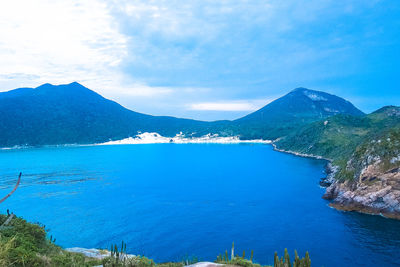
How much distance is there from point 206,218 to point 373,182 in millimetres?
37156

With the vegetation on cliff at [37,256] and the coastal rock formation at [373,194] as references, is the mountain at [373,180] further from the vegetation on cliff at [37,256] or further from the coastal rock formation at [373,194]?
the vegetation on cliff at [37,256]

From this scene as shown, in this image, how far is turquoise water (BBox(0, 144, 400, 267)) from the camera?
3822cm

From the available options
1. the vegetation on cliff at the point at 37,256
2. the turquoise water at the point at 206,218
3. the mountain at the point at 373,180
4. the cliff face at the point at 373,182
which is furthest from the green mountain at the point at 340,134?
the vegetation on cliff at the point at 37,256

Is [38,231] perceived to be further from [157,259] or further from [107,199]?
[107,199]

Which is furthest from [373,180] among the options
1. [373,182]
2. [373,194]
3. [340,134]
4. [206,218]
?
[340,134]

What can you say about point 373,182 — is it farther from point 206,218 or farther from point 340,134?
point 340,134

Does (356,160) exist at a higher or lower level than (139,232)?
higher

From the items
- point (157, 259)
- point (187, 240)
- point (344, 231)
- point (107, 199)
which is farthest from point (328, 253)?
point (107, 199)

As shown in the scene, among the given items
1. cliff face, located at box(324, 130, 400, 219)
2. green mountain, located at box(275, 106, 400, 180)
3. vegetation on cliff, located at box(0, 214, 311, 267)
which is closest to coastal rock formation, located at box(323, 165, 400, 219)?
cliff face, located at box(324, 130, 400, 219)

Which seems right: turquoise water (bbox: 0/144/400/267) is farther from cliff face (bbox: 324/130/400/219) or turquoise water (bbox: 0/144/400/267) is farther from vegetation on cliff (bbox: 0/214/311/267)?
vegetation on cliff (bbox: 0/214/311/267)

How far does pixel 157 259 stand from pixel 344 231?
32088 mm

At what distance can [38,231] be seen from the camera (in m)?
21.4

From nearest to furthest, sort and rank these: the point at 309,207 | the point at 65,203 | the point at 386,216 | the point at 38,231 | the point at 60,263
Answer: the point at 60,263 → the point at 38,231 → the point at 386,216 → the point at 309,207 → the point at 65,203

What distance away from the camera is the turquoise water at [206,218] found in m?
38.2
